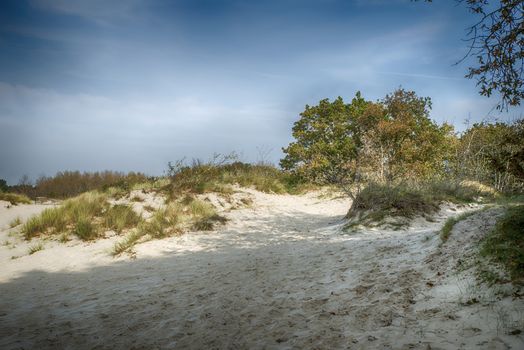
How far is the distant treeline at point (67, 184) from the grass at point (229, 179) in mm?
3116

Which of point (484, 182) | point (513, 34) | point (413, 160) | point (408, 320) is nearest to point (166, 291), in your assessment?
point (408, 320)

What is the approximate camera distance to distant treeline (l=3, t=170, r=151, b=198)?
1970 centimetres

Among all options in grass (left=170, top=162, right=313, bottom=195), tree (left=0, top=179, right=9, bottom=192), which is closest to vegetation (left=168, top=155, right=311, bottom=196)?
grass (left=170, top=162, right=313, bottom=195)

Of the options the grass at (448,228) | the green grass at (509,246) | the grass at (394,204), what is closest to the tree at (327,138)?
the grass at (394,204)

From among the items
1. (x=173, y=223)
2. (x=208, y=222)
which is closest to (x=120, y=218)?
(x=173, y=223)

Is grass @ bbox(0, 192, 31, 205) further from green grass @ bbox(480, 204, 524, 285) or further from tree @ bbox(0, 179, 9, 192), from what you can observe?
green grass @ bbox(480, 204, 524, 285)

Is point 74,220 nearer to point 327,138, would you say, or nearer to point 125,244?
point 125,244

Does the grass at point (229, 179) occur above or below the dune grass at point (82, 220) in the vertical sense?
above

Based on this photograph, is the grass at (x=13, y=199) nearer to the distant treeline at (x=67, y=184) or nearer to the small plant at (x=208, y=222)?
the distant treeline at (x=67, y=184)

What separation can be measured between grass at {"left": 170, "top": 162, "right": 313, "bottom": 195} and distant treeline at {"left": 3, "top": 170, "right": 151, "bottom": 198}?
3.12 metres

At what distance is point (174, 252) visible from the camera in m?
8.30

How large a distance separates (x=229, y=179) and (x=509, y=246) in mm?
14296

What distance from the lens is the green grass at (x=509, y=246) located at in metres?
3.41

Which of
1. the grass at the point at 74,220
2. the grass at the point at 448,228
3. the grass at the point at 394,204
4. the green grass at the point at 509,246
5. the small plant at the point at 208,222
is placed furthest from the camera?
the small plant at the point at 208,222
